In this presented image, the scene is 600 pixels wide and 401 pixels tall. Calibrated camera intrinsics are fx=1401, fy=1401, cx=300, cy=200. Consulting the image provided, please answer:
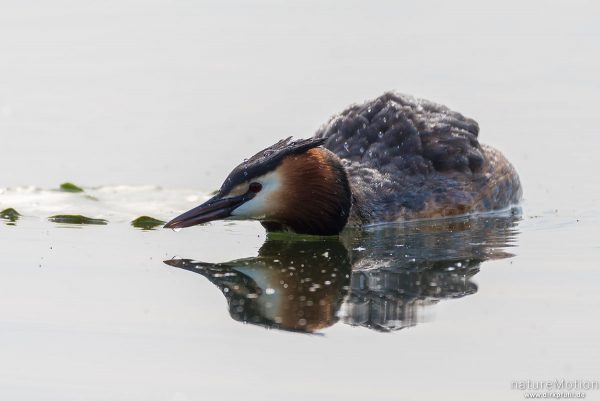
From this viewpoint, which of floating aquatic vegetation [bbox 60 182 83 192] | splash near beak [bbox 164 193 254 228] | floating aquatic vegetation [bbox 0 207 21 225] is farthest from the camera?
floating aquatic vegetation [bbox 60 182 83 192]

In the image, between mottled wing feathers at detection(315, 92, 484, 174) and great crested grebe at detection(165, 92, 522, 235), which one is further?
mottled wing feathers at detection(315, 92, 484, 174)

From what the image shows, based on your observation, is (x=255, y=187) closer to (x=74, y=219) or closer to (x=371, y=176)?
(x=371, y=176)

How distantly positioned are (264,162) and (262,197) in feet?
1.02

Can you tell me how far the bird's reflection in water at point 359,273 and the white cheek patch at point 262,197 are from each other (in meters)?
0.36

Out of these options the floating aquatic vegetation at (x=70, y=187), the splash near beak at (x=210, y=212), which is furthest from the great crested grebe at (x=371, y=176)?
the floating aquatic vegetation at (x=70, y=187)

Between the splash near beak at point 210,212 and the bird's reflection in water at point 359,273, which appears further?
the splash near beak at point 210,212

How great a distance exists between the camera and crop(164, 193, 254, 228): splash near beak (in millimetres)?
11984

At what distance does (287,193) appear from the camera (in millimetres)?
12242

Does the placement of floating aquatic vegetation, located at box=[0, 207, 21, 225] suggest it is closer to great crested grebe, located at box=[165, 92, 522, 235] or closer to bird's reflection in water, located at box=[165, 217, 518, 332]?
great crested grebe, located at box=[165, 92, 522, 235]

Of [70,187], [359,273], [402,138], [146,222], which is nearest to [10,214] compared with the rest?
[70,187]

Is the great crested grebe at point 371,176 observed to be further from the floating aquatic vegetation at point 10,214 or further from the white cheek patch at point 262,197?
the floating aquatic vegetation at point 10,214

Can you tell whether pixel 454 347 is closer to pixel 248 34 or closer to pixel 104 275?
pixel 104 275

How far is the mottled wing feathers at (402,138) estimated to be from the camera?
13.8 m

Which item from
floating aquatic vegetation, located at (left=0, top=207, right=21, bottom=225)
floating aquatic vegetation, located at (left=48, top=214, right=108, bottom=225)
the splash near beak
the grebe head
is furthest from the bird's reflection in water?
floating aquatic vegetation, located at (left=0, top=207, right=21, bottom=225)
